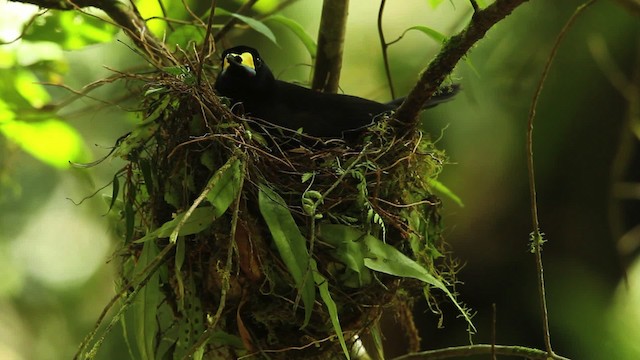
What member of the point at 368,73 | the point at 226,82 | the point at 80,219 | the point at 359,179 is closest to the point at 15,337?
the point at 80,219

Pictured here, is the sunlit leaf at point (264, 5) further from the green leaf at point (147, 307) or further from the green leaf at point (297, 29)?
the green leaf at point (147, 307)

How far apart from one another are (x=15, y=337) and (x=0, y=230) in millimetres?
453

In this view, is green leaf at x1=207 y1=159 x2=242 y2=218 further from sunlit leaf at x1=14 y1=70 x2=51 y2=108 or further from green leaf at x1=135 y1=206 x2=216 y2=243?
sunlit leaf at x1=14 y1=70 x2=51 y2=108

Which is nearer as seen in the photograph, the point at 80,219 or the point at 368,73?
the point at 368,73

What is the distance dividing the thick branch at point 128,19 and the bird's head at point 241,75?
0.38ft

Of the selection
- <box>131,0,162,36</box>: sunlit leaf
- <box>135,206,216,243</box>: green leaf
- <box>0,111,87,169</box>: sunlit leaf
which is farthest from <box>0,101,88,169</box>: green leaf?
<box>135,206,216,243</box>: green leaf

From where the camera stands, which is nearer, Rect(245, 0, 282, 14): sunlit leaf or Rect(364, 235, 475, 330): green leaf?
Rect(364, 235, 475, 330): green leaf

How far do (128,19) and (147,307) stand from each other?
609 millimetres

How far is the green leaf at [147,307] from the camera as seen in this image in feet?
3.68

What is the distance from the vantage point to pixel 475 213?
2.30 meters

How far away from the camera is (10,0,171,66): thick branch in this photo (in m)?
1.39

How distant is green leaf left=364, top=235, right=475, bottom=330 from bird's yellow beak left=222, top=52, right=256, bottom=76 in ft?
1.46

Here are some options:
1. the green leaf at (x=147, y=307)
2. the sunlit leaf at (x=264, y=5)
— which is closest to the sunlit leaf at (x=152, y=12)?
the sunlit leaf at (x=264, y=5)

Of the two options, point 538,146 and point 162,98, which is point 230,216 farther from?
point 538,146
